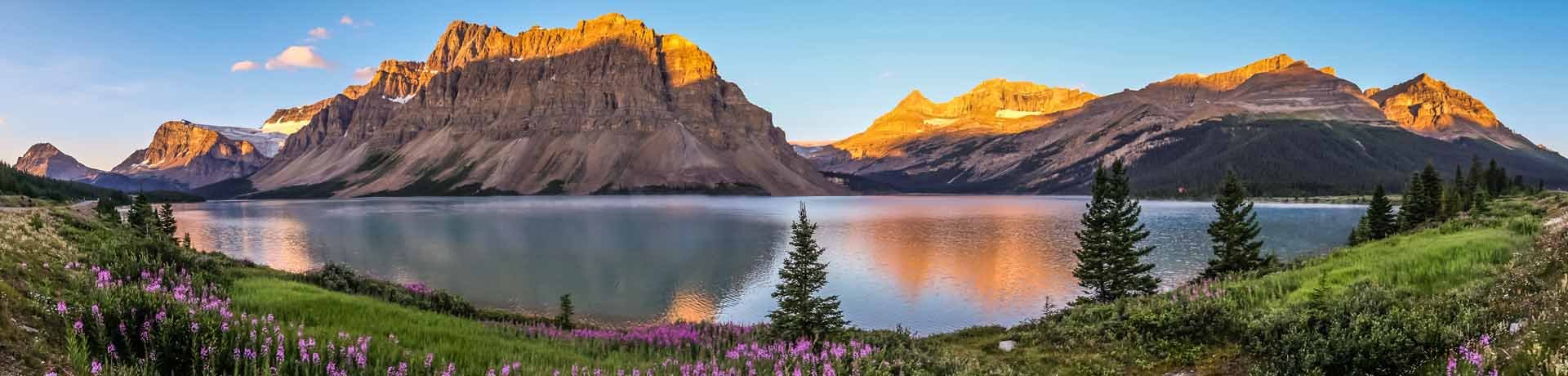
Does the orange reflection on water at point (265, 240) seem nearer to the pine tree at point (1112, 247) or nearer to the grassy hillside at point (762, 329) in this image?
the grassy hillside at point (762, 329)

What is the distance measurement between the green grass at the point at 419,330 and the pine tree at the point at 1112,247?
25429mm

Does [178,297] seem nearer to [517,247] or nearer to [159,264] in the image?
Result: [159,264]

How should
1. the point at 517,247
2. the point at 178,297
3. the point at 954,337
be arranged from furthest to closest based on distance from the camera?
the point at 517,247 < the point at 954,337 < the point at 178,297

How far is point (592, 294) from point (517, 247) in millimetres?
33128

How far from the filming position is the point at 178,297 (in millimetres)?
9867

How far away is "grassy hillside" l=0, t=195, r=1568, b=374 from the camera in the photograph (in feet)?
25.1

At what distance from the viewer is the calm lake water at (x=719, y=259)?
4112 cm

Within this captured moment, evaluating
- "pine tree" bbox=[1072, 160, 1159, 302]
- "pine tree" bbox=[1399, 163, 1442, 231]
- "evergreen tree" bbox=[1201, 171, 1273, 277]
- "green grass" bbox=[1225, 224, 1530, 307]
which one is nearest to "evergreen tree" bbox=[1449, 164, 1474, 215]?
"pine tree" bbox=[1399, 163, 1442, 231]

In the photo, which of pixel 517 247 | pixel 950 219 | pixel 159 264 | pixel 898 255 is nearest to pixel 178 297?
pixel 159 264

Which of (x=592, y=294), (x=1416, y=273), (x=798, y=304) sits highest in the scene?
(x=1416, y=273)

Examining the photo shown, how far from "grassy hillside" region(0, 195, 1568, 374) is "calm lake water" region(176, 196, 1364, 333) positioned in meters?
19.0

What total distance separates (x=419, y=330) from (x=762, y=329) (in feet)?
32.7

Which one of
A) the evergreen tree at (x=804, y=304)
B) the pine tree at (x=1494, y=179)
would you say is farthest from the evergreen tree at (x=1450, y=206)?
the evergreen tree at (x=804, y=304)

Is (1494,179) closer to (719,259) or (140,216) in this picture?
(719,259)
